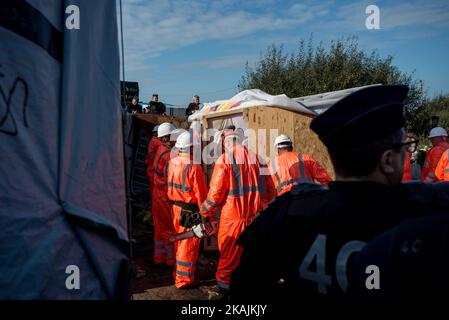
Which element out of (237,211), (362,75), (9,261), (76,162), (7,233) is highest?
(362,75)

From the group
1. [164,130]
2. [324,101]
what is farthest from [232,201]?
[164,130]

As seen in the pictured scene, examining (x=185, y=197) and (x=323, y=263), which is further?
(x=185, y=197)

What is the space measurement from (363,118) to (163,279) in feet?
17.0

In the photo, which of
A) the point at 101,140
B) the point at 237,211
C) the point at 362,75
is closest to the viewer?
the point at 101,140

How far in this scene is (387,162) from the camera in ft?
4.15

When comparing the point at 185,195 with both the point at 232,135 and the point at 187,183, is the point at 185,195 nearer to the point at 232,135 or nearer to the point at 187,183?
the point at 187,183

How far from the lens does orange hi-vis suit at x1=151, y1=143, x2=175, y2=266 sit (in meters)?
6.40

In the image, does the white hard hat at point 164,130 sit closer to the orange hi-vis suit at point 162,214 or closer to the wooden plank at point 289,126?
the orange hi-vis suit at point 162,214

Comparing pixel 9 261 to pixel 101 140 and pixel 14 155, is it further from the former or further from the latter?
pixel 101 140

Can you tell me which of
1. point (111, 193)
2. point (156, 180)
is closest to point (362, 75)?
point (156, 180)

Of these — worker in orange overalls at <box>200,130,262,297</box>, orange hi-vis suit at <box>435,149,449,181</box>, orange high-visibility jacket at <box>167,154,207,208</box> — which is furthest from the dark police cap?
orange hi-vis suit at <box>435,149,449,181</box>

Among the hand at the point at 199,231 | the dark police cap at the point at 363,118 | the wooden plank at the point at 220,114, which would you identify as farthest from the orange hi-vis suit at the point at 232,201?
the dark police cap at the point at 363,118

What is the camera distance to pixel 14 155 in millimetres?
1497

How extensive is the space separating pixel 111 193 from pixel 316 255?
1.27m
